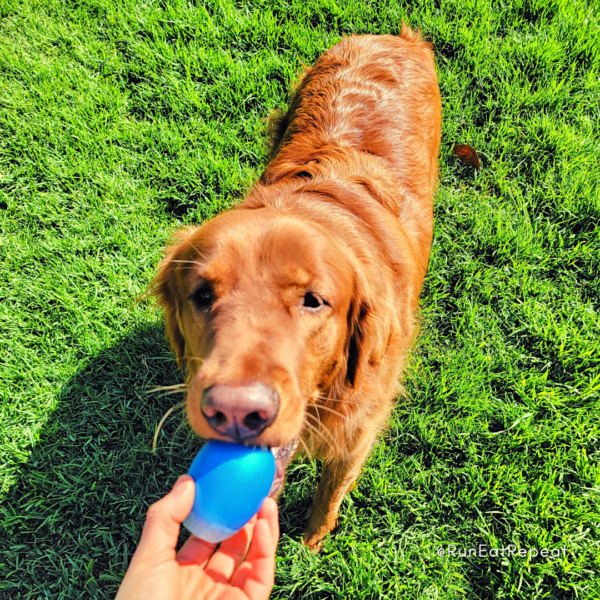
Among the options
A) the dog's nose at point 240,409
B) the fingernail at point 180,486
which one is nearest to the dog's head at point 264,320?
the dog's nose at point 240,409

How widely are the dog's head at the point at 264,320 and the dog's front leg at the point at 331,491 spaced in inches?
20.8

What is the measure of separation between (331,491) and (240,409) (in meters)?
1.48

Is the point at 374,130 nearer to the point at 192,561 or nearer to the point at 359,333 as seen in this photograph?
the point at 359,333

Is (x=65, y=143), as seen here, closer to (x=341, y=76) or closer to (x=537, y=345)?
(x=341, y=76)

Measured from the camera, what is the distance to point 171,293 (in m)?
2.45

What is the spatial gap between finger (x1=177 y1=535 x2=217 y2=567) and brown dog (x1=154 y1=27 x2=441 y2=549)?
43 cm

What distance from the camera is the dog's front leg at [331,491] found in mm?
2624

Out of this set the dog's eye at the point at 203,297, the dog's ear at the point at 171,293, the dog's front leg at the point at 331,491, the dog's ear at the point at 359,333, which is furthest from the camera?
the dog's front leg at the point at 331,491

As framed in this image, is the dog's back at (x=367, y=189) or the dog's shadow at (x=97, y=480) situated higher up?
the dog's back at (x=367, y=189)

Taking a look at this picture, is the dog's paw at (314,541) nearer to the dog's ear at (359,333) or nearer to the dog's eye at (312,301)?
the dog's ear at (359,333)

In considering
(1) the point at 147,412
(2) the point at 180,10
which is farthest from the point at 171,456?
(2) the point at 180,10

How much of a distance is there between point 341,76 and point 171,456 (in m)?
2.85

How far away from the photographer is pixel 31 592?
9.05 feet

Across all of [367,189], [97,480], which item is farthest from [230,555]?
[367,189]
